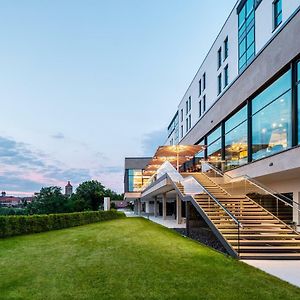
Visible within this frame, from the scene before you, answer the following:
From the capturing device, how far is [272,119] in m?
16.3

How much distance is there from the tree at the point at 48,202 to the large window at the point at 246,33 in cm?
4038

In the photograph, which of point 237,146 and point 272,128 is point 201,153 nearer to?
point 237,146

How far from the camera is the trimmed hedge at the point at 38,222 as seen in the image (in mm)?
17269

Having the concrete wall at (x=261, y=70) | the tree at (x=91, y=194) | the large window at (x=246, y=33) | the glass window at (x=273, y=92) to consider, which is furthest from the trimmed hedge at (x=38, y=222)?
the tree at (x=91, y=194)

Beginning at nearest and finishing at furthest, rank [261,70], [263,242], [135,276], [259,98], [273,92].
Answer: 1. [135,276]
2. [263,242]
3. [273,92]
4. [261,70]
5. [259,98]

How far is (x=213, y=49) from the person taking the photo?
28953mm

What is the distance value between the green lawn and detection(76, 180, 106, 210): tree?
51622 millimetres

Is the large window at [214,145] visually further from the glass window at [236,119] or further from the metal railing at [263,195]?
the metal railing at [263,195]

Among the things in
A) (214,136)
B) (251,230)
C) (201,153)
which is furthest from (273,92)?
(201,153)

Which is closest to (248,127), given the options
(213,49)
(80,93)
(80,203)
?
(213,49)

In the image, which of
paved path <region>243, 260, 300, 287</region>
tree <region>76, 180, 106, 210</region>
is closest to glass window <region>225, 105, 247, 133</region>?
A: paved path <region>243, 260, 300, 287</region>

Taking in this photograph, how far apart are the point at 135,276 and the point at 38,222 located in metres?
14.1

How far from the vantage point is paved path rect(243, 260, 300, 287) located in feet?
25.5

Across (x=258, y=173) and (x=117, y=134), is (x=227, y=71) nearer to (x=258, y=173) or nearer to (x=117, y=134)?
(x=258, y=173)
